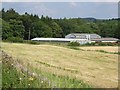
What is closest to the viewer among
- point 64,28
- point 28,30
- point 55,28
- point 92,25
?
point 28,30

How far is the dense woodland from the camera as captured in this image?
50.6 metres

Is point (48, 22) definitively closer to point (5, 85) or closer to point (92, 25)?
point (92, 25)

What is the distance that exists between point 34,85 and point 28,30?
183 ft

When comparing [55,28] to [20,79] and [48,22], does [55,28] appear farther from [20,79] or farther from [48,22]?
[20,79]

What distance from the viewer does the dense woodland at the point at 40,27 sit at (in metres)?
50.6

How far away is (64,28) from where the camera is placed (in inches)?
3228

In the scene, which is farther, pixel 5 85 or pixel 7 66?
pixel 7 66

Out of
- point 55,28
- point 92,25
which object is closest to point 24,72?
point 55,28

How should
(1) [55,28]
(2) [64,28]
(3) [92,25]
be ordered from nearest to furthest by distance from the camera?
(1) [55,28] < (2) [64,28] < (3) [92,25]

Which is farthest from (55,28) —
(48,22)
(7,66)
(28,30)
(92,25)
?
(7,66)

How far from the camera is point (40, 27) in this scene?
63.7 metres

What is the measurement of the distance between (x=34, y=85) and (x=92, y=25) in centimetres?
8414

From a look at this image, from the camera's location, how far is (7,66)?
5.59 metres

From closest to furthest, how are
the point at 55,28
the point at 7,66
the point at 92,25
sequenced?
1. the point at 7,66
2. the point at 55,28
3. the point at 92,25
